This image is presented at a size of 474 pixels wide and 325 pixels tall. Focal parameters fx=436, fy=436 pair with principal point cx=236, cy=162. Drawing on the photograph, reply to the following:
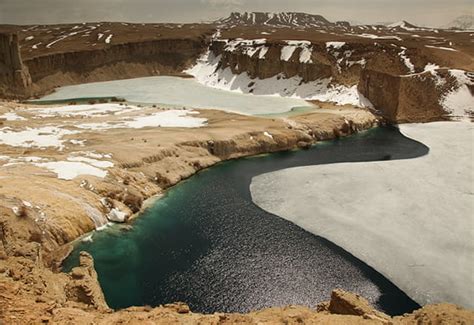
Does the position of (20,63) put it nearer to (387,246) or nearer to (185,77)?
(185,77)

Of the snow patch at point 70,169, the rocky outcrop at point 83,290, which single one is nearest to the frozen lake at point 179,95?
the snow patch at point 70,169

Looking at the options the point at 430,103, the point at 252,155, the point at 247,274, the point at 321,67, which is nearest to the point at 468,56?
the point at 430,103

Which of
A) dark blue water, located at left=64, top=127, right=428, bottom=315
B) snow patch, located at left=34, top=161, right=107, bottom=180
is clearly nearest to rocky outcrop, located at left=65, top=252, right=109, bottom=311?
dark blue water, located at left=64, top=127, right=428, bottom=315

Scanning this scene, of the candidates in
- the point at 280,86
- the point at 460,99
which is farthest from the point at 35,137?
the point at 460,99

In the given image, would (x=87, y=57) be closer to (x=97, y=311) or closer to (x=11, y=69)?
(x=11, y=69)

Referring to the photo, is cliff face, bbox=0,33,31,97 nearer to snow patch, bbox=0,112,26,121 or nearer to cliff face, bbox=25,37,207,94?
cliff face, bbox=25,37,207,94

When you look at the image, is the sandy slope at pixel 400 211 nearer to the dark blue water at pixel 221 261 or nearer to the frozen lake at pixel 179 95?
the dark blue water at pixel 221 261
